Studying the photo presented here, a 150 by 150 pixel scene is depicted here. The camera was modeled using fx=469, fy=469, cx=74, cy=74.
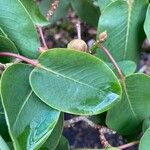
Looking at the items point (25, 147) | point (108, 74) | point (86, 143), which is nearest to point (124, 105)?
point (108, 74)

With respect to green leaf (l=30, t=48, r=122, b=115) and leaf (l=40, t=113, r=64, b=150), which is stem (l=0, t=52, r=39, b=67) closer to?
green leaf (l=30, t=48, r=122, b=115)

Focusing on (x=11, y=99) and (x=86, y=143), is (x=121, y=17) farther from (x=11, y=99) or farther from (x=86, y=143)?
(x=86, y=143)

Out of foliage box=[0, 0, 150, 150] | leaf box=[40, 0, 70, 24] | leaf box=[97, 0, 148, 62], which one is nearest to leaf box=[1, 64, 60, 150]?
foliage box=[0, 0, 150, 150]

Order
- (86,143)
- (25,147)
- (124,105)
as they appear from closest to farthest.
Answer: (25,147), (124,105), (86,143)

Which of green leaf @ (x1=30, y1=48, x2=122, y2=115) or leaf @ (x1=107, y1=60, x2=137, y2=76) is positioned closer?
green leaf @ (x1=30, y1=48, x2=122, y2=115)

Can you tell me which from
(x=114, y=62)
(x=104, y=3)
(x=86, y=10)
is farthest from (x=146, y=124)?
(x=86, y=10)

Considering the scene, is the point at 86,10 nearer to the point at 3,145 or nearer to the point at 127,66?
the point at 127,66
